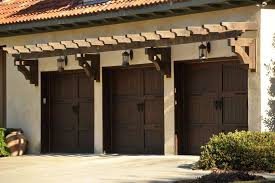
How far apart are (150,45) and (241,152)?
167 inches

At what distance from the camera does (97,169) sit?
15.6 m

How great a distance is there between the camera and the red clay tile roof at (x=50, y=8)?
18.7m

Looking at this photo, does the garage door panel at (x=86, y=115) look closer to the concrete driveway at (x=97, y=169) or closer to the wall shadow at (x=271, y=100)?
the concrete driveway at (x=97, y=169)

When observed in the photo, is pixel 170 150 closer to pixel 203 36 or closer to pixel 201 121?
pixel 201 121

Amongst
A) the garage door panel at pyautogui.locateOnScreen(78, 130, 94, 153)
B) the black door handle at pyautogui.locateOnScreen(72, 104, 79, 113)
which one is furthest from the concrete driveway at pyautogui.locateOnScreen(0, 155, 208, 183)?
the black door handle at pyautogui.locateOnScreen(72, 104, 79, 113)

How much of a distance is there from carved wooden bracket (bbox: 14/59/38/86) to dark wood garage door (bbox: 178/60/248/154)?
5422mm

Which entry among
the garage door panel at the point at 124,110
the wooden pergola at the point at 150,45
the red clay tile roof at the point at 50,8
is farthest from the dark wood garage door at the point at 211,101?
the red clay tile roof at the point at 50,8

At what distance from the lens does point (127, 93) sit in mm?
19656

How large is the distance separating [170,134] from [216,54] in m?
2.54

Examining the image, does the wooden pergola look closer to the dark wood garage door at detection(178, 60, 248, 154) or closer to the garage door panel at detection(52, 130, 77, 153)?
the dark wood garage door at detection(178, 60, 248, 154)

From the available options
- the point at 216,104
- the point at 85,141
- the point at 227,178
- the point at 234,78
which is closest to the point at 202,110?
the point at 216,104

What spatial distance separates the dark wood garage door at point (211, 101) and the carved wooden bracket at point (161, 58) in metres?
0.47

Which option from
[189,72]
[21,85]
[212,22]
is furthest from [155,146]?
[21,85]

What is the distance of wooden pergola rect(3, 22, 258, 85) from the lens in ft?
51.2
